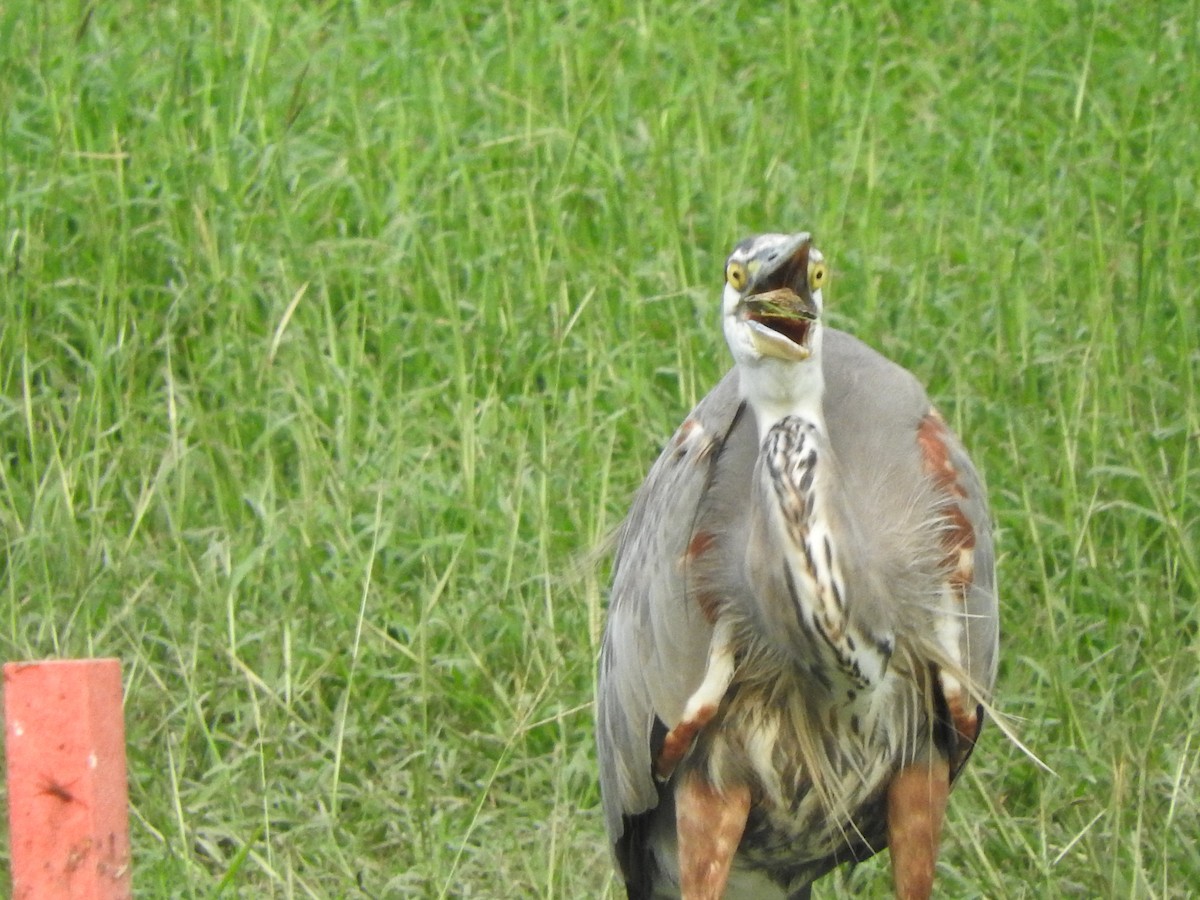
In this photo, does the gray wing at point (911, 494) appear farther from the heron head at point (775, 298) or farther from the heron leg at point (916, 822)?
the heron head at point (775, 298)

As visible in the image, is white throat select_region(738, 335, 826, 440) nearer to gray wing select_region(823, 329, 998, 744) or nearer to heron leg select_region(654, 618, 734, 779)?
gray wing select_region(823, 329, 998, 744)

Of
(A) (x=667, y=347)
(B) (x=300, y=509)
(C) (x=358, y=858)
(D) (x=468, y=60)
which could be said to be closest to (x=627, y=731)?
(C) (x=358, y=858)

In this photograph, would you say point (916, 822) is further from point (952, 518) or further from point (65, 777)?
point (65, 777)

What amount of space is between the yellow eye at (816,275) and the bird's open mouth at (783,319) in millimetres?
36

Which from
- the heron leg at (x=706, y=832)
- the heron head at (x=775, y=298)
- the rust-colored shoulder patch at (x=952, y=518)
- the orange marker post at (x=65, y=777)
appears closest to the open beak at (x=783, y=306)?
the heron head at (x=775, y=298)

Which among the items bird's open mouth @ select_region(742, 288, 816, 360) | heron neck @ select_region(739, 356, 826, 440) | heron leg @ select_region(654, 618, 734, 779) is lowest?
heron leg @ select_region(654, 618, 734, 779)

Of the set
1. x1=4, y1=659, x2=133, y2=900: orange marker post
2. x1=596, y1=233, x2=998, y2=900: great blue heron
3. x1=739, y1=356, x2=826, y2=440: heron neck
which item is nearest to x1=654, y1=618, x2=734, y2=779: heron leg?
x1=596, y1=233, x2=998, y2=900: great blue heron

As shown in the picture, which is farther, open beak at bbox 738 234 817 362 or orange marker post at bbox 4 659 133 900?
open beak at bbox 738 234 817 362

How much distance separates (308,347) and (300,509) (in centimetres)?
76

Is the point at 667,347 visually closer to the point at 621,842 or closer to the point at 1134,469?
the point at 1134,469

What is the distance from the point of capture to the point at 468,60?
7.03 meters

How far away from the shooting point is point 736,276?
316 centimetres

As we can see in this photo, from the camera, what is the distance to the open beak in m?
3.05

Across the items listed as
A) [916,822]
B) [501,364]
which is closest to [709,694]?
[916,822]
